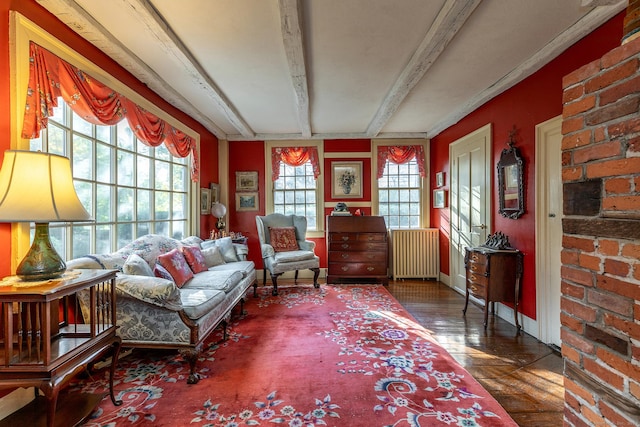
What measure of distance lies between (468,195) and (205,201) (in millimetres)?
3928

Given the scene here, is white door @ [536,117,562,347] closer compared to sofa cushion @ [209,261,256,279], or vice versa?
white door @ [536,117,562,347]

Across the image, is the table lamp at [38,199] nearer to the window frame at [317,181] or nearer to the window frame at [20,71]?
the window frame at [20,71]

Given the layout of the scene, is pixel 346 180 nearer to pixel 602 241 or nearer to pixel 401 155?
pixel 401 155

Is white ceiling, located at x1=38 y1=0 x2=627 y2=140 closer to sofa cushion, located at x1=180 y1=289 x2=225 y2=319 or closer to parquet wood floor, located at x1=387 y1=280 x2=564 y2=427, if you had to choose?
sofa cushion, located at x1=180 y1=289 x2=225 y2=319

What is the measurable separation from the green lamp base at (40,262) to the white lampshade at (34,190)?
0.71ft

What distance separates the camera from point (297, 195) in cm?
525

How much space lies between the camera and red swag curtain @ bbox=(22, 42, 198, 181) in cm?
171

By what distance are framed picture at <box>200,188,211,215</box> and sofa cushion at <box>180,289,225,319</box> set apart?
84.9 inches

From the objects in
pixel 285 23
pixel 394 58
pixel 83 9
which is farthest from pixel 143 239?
pixel 394 58

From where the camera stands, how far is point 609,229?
1032mm

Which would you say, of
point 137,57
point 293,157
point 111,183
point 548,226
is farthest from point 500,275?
point 137,57

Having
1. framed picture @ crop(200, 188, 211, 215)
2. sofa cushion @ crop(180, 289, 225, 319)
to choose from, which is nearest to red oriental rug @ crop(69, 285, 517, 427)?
sofa cushion @ crop(180, 289, 225, 319)

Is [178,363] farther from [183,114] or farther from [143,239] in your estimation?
[183,114]

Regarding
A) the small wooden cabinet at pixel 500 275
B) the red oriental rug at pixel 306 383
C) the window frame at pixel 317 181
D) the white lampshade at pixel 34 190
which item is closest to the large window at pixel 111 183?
the white lampshade at pixel 34 190
